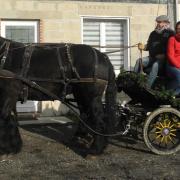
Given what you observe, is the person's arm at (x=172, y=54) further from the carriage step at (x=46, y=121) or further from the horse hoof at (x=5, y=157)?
the carriage step at (x=46, y=121)

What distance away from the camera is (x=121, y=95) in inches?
484

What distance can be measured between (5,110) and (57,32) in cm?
513

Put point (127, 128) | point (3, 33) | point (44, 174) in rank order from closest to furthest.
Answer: point (44, 174) → point (127, 128) → point (3, 33)

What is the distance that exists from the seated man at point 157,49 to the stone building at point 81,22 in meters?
3.92

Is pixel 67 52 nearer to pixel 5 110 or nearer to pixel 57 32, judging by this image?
pixel 5 110

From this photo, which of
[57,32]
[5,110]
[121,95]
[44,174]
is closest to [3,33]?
[57,32]

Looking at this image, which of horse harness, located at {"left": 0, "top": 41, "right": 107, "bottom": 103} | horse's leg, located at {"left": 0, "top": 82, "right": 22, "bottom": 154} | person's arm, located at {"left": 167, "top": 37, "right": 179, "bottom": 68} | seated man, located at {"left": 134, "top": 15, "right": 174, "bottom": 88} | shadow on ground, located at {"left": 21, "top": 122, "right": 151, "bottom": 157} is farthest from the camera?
shadow on ground, located at {"left": 21, "top": 122, "right": 151, "bottom": 157}

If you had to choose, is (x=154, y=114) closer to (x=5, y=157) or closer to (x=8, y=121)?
(x=8, y=121)

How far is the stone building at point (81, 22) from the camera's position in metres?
12.3

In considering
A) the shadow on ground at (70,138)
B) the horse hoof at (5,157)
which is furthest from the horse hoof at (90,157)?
the horse hoof at (5,157)

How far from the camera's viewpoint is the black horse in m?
7.86

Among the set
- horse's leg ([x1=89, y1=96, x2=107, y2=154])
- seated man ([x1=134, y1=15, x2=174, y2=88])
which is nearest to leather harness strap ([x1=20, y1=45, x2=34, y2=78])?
horse's leg ([x1=89, y1=96, x2=107, y2=154])

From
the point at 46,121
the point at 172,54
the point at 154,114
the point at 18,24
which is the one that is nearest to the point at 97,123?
the point at 154,114

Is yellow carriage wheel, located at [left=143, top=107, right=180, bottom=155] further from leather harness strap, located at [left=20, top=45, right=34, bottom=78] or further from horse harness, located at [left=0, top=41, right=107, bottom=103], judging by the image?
leather harness strap, located at [left=20, top=45, right=34, bottom=78]
